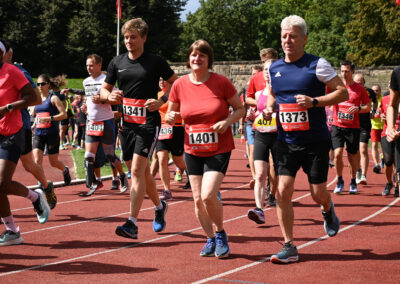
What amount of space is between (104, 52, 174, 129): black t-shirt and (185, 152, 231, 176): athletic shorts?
111 cm

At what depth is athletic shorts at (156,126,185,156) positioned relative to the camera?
430 inches

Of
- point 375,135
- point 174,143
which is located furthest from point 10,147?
point 375,135

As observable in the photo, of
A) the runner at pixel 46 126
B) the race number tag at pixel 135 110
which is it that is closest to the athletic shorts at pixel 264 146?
the race number tag at pixel 135 110

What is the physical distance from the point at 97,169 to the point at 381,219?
5241 mm

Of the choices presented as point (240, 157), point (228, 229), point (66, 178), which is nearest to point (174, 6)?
point (240, 157)

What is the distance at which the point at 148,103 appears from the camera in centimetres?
698

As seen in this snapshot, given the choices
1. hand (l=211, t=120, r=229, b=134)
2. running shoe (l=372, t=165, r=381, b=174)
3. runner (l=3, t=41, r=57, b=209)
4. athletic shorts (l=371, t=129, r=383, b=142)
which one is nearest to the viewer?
hand (l=211, t=120, r=229, b=134)

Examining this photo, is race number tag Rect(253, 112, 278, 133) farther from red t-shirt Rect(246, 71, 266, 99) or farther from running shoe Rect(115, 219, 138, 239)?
running shoe Rect(115, 219, 138, 239)

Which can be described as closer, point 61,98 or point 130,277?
point 130,277

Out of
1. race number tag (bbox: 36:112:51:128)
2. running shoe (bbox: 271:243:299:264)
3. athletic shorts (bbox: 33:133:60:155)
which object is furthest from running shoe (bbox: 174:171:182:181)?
running shoe (bbox: 271:243:299:264)

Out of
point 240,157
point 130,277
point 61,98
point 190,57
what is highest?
point 190,57

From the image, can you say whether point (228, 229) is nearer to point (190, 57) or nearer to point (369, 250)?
point (369, 250)

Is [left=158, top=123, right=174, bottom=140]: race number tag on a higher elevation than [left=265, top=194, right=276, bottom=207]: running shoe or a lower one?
higher

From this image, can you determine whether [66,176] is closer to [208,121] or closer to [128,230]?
[128,230]
